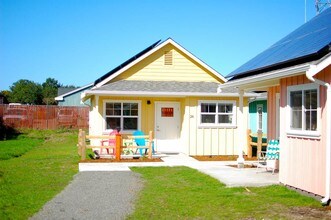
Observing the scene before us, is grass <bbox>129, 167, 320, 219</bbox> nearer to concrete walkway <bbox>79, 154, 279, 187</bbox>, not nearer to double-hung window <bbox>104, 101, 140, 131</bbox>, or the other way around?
concrete walkway <bbox>79, 154, 279, 187</bbox>

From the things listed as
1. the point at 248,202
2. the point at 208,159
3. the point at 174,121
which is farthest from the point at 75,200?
the point at 174,121

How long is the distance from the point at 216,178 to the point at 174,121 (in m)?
8.52

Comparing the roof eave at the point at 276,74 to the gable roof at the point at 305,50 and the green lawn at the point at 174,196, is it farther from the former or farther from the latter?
the green lawn at the point at 174,196

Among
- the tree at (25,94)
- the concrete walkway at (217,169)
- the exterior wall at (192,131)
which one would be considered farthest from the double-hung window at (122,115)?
the tree at (25,94)

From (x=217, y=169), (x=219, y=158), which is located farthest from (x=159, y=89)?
(x=217, y=169)

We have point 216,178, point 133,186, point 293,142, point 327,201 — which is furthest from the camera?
point 216,178

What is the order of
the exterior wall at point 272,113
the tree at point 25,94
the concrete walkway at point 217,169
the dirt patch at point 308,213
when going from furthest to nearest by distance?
the tree at point 25,94 < the exterior wall at point 272,113 < the concrete walkway at point 217,169 < the dirt patch at point 308,213

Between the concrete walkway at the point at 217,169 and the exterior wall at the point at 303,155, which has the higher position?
the exterior wall at the point at 303,155

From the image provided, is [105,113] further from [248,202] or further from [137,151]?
[248,202]

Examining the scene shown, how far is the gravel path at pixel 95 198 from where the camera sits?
7.98 m

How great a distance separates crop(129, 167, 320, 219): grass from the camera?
796 centimetres

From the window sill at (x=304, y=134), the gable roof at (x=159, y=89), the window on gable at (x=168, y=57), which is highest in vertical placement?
the window on gable at (x=168, y=57)

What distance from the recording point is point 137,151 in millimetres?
18953

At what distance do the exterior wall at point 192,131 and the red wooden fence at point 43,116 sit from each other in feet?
59.9
